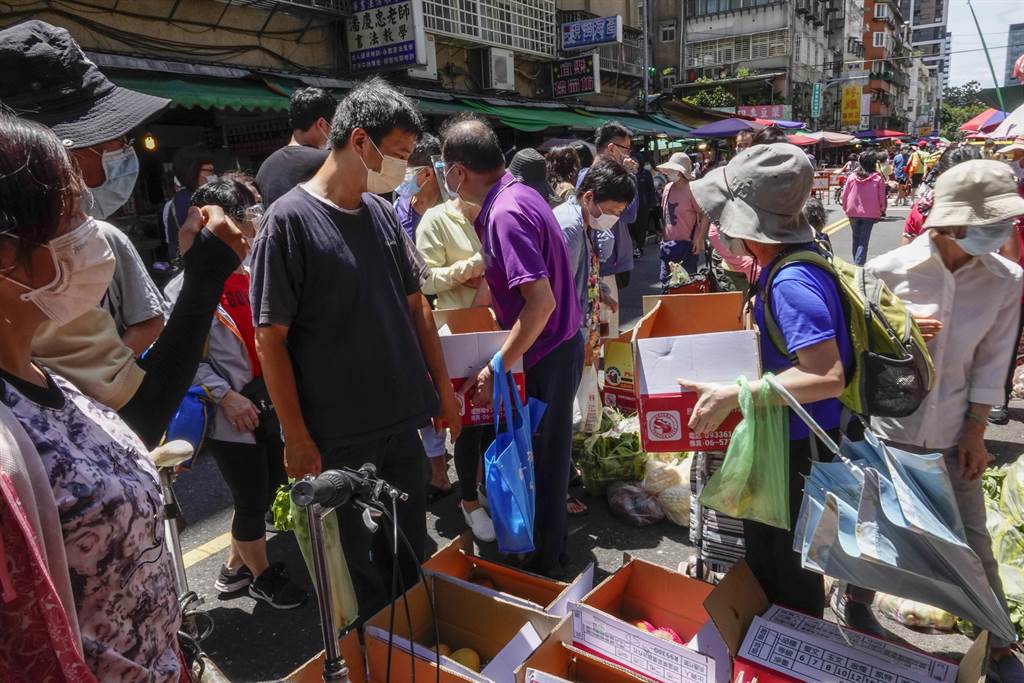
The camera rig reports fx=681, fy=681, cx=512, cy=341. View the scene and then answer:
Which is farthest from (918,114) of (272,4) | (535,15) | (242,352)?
(242,352)

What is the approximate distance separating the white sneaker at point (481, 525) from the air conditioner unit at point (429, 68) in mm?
10972

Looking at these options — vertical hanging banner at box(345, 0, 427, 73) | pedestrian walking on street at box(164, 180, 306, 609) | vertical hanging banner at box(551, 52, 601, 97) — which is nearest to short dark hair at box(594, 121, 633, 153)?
pedestrian walking on street at box(164, 180, 306, 609)

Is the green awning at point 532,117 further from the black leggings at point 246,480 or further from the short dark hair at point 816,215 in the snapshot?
the black leggings at point 246,480

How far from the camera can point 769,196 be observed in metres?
1.97

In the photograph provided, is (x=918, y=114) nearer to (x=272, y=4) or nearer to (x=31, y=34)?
(x=272, y=4)

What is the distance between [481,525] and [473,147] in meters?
1.84

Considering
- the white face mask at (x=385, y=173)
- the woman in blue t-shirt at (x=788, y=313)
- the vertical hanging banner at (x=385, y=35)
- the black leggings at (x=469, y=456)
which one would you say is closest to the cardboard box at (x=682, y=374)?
the woman in blue t-shirt at (x=788, y=313)

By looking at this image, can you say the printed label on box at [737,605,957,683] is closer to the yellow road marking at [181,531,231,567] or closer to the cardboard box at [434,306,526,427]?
the cardboard box at [434,306,526,427]

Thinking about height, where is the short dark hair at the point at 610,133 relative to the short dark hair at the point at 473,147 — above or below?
above

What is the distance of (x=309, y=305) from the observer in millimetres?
2113

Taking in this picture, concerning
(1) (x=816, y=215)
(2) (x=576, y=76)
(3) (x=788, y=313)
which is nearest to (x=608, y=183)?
(1) (x=816, y=215)

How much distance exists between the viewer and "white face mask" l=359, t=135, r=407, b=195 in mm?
2211

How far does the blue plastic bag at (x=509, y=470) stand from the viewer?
8.71 feet

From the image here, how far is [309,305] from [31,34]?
94 cm
